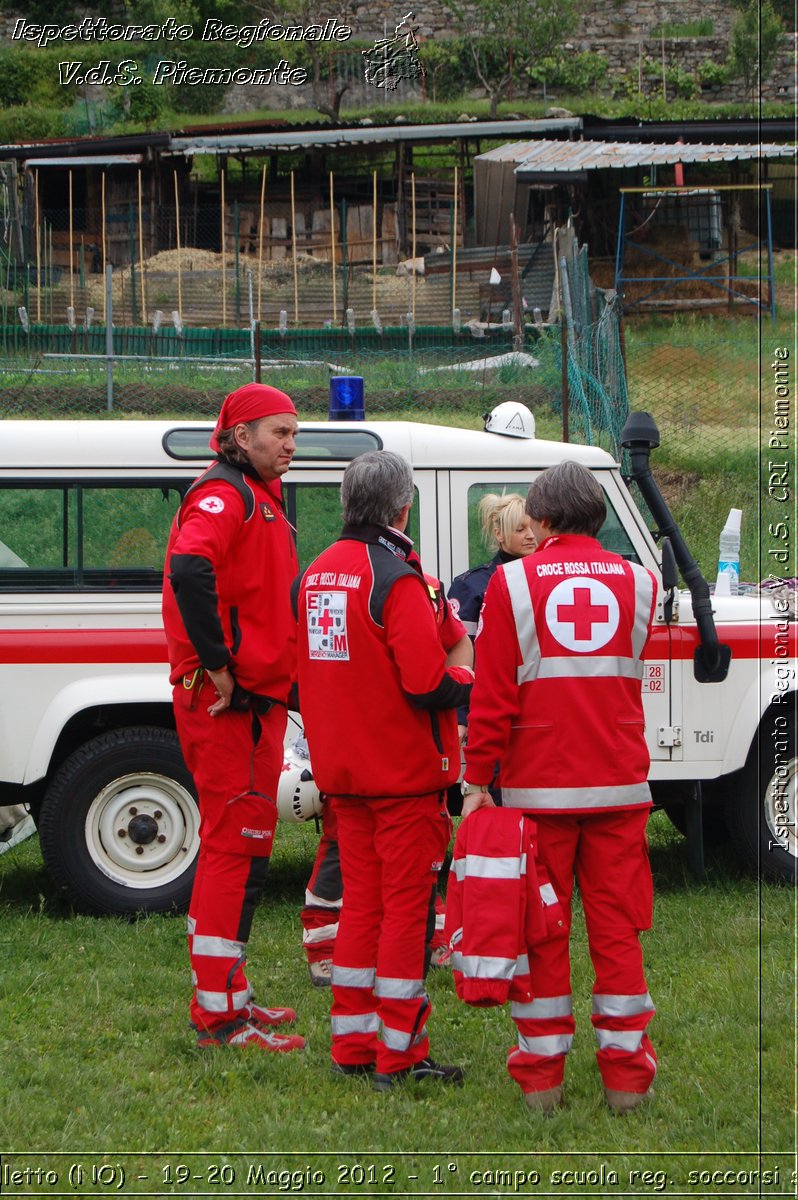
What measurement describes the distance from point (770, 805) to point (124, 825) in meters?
2.91

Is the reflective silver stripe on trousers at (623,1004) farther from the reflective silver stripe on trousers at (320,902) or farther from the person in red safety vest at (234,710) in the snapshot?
the reflective silver stripe on trousers at (320,902)

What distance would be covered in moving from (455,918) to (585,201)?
2827 centimetres

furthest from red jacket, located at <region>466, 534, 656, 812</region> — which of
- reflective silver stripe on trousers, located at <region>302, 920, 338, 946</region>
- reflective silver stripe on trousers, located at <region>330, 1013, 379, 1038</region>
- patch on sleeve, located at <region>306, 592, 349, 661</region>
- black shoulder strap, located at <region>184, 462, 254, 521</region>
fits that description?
reflective silver stripe on trousers, located at <region>302, 920, 338, 946</region>

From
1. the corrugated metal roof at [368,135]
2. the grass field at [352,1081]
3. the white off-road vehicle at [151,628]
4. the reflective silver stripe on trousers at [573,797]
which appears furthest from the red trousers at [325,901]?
the corrugated metal roof at [368,135]

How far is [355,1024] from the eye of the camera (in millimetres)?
4301

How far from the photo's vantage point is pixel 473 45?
148 ft

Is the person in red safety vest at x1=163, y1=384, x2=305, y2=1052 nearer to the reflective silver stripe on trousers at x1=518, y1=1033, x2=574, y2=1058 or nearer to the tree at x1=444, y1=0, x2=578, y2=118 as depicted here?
the reflective silver stripe on trousers at x1=518, y1=1033, x2=574, y2=1058

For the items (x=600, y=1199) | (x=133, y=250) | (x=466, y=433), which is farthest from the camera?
(x=133, y=250)

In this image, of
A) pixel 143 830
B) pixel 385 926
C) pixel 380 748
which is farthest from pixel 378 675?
pixel 143 830

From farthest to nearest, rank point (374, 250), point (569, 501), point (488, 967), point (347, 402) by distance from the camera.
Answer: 1. point (374, 250)
2. point (347, 402)
3. point (569, 501)
4. point (488, 967)

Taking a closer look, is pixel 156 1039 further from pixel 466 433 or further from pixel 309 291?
pixel 309 291

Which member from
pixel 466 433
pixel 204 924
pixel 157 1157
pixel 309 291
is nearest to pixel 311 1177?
pixel 157 1157

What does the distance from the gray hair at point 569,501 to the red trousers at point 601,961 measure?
0.86m

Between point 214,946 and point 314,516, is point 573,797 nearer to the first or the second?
point 214,946
